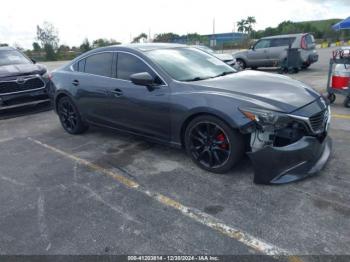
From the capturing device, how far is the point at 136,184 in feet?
12.0

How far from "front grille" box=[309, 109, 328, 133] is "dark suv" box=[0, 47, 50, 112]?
18.6 ft

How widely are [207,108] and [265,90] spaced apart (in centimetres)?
75

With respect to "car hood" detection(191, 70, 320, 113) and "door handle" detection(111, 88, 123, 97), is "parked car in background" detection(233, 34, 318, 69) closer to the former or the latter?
"car hood" detection(191, 70, 320, 113)

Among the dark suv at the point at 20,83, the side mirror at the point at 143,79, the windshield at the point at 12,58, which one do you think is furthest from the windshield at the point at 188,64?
the windshield at the point at 12,58

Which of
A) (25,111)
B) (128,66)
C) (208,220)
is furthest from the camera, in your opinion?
(25,111)

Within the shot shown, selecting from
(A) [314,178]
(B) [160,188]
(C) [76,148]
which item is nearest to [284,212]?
(A) [314,178]

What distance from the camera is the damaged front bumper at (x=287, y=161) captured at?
10.4ft

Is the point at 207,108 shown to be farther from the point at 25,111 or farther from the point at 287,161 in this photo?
the point at 25,111

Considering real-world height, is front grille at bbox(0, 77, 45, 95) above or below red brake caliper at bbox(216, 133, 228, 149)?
above

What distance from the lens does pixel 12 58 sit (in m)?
8.16

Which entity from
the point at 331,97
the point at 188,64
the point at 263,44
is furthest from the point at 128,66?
the point at 263,44

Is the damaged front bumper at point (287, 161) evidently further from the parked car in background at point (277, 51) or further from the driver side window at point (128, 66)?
the parked car in background at point (277, 51)

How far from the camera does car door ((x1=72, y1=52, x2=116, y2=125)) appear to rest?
4762 mm

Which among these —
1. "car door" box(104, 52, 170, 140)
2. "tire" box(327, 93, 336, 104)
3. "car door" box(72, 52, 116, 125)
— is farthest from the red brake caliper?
"tire" box(327, 93, 336, 104)
